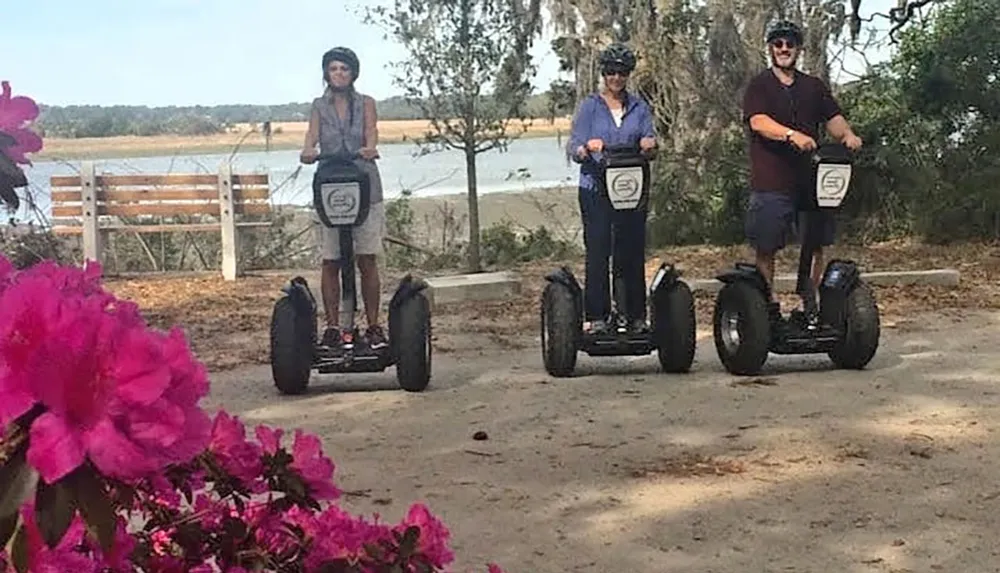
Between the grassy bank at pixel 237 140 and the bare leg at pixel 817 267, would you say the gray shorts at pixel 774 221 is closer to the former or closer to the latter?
the bare leg at pixel 817 267

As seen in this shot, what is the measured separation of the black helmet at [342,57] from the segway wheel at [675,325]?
1822mm

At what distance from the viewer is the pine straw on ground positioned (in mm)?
8391

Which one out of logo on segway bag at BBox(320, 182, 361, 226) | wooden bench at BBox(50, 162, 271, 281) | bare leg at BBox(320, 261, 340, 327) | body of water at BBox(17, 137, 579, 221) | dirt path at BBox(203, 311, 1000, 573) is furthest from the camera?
body of water at BBox(17, 137, 579, 221)

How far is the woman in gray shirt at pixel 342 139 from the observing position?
609cm

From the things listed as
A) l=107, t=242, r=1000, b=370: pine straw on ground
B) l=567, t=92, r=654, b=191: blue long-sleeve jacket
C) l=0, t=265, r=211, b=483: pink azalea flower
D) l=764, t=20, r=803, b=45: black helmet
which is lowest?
l=107, t=242, r=1000, b=370: pine straw on ground

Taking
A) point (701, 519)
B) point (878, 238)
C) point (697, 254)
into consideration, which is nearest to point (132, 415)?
point (701, 519)

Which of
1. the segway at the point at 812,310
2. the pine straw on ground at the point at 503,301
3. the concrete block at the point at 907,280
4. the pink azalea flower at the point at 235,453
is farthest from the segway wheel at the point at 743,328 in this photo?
the pink azalea flower at the point at 235,453

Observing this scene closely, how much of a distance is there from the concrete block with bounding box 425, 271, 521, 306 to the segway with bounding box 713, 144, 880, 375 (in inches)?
150

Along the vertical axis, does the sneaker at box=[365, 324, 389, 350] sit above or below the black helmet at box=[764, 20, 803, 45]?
below

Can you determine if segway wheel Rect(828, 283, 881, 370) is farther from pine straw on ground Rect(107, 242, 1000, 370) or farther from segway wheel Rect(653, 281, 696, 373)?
pine straw on ground Rect(107, 242, 1000, 370)

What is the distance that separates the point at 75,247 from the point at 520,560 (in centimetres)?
1004

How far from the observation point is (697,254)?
12539 mm

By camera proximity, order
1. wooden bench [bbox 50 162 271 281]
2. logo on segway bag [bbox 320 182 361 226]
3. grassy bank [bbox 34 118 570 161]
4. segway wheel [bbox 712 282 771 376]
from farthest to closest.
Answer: grassy bank [bbox 34 118 570 161], wooden bench [bbox 50 162 271 281], segway wheel [bbox 712 282 771 376], logo on segway bag [bbox 320 182 361 226]

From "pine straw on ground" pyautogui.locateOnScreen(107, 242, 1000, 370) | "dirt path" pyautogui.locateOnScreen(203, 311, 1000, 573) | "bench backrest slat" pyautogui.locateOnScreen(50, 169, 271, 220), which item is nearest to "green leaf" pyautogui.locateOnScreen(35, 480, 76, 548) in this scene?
"dirt path" pyautogui.locateOnScreen(203, 311, 1000, 573)
